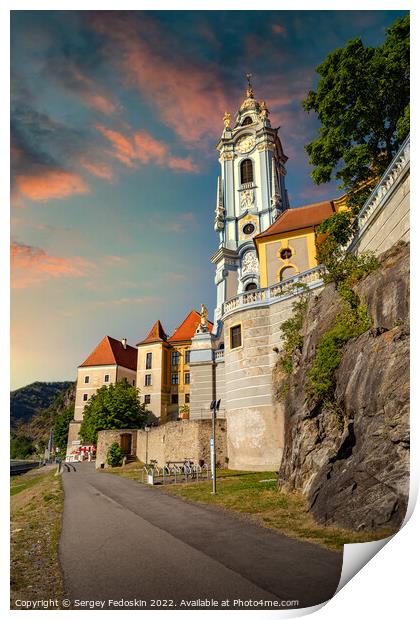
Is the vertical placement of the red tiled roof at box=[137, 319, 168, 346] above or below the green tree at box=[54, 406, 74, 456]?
above

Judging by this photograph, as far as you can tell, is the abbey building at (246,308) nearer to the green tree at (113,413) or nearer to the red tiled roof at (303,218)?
the red tiled roof at (303,218)

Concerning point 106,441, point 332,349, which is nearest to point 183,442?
point 106,441

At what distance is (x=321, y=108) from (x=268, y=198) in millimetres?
22680

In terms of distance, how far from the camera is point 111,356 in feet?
172

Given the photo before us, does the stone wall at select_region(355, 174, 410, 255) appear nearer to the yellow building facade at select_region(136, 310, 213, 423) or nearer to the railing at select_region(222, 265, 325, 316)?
the railing at select_region(222, 265, 325, 316)

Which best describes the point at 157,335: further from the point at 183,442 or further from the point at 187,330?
the point at 183,442

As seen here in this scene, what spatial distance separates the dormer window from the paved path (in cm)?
3428

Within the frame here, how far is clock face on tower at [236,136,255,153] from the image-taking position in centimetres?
3948

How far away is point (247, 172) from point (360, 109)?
2618 cm

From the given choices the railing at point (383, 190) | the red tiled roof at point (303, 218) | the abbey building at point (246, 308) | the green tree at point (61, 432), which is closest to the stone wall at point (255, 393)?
the abbey building at point (246, 308)

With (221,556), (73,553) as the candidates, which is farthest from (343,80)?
(73,553)

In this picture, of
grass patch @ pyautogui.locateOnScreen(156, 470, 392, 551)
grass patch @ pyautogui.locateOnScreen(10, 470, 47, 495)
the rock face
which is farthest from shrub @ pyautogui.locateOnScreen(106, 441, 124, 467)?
the rock face

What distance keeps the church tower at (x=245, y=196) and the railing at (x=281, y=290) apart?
14329mm
